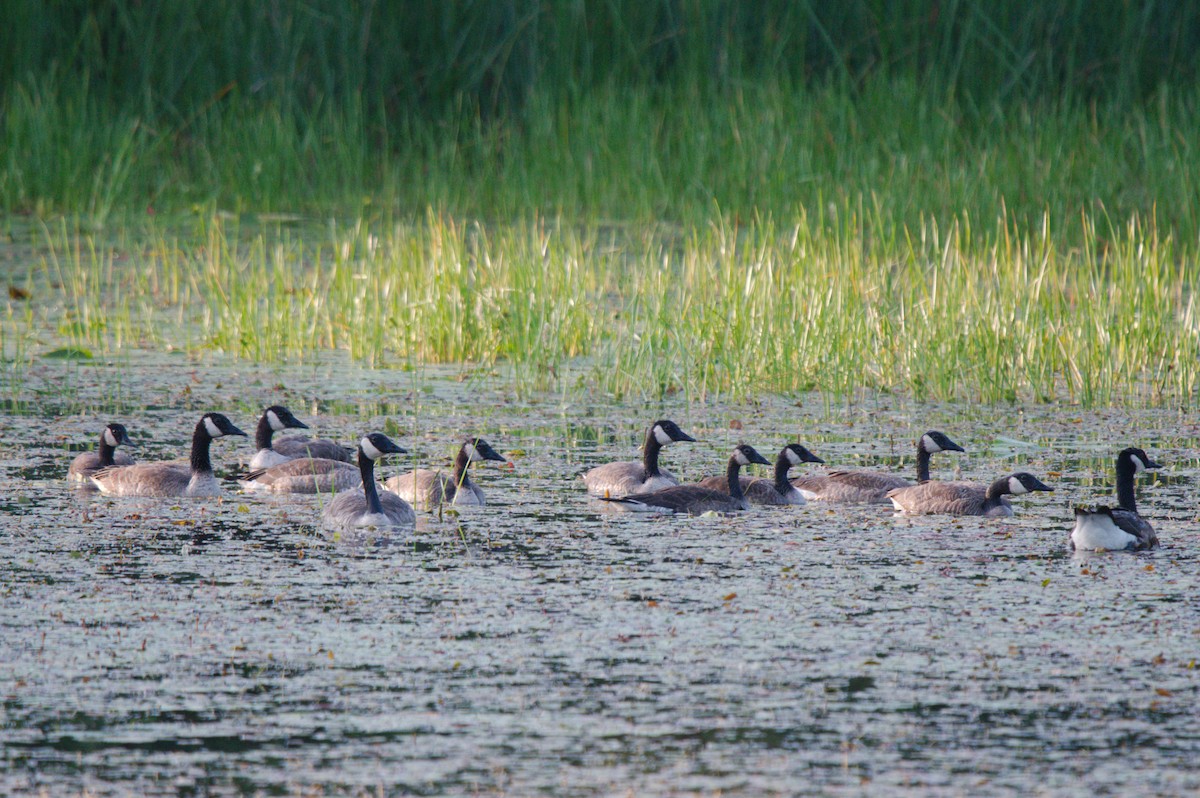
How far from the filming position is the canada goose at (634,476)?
28.3ft

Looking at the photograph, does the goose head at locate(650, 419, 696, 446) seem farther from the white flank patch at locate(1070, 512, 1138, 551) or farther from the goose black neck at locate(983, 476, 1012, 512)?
the white flank patch at locate(1070, 512, 1138, 551)

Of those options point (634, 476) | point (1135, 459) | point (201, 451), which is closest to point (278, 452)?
point (201, 451)

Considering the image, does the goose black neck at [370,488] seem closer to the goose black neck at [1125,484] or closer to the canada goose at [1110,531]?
the canada goose at [1110,531]

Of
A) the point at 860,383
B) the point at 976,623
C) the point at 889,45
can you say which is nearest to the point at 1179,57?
the point at 889,45

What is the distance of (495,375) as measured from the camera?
1205 cm

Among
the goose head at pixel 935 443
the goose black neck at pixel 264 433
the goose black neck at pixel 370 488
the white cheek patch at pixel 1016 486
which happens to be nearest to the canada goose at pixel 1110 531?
the white cheek patch at pixel 1016 486

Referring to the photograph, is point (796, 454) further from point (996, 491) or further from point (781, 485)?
point (996, 491)

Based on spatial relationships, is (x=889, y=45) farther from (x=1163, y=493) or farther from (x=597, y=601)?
(x=597, y=601)

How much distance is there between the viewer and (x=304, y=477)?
28.8 ft

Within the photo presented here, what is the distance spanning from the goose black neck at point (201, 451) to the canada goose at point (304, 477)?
A: 0.31m

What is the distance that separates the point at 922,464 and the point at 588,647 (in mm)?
3421

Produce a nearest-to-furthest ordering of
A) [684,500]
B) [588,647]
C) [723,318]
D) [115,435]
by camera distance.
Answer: [588,647] → [684,500] → [115,435] → [723,318]

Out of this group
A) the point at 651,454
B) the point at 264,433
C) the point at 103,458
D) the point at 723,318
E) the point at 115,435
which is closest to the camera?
the point at 651,454

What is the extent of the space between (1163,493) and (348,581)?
4.04 m
